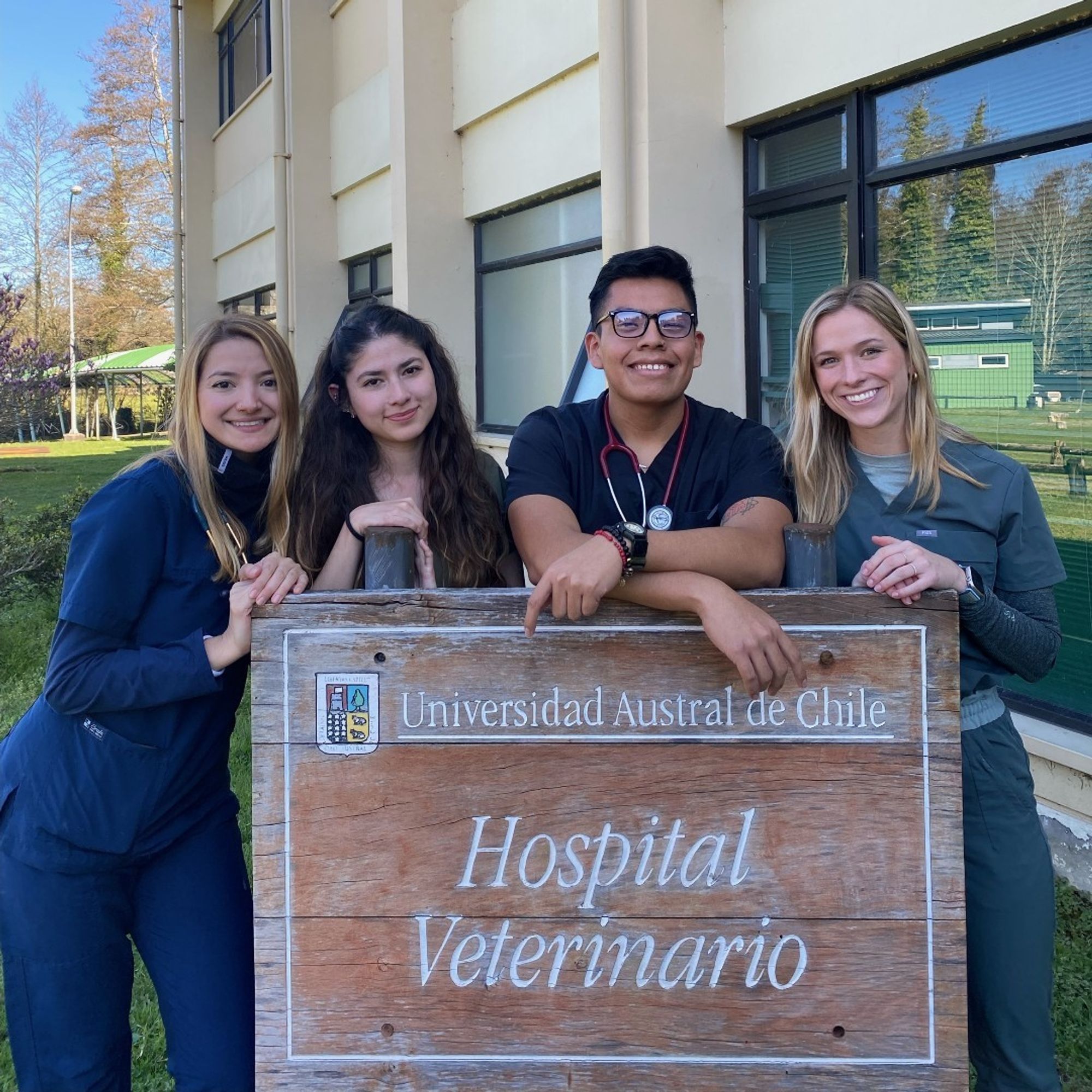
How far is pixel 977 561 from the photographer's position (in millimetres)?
2215

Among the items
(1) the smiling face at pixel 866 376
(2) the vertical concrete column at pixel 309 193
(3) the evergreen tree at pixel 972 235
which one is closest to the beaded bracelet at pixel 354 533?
(1) the smiling face at pixel 866 376

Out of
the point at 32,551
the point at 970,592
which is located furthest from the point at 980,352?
the point at 32,551

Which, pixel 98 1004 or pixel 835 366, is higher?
pixel 835 366

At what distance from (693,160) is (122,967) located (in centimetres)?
462

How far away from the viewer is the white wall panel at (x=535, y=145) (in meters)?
6.88

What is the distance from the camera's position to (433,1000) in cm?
197

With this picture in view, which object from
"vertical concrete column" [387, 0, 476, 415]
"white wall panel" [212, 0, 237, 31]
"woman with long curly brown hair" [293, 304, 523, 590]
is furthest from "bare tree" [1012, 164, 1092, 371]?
"white wall panel" [212, 0, 237, 31]

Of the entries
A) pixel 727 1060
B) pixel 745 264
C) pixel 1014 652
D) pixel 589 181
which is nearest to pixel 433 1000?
pixel 727 1060

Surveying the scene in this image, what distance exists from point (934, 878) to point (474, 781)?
2.61ft

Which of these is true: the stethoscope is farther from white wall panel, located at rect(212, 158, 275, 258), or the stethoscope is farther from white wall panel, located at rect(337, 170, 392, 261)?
white wall panel, located at rect(212, 158, 275, 258)

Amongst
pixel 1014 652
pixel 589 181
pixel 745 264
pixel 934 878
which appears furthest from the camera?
pixel 589 181

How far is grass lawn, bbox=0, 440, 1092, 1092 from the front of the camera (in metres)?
3.32

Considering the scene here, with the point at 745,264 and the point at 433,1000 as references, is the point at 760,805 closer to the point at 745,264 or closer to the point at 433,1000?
the point at 433,1000

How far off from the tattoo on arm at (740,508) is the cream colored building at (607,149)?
258cm
